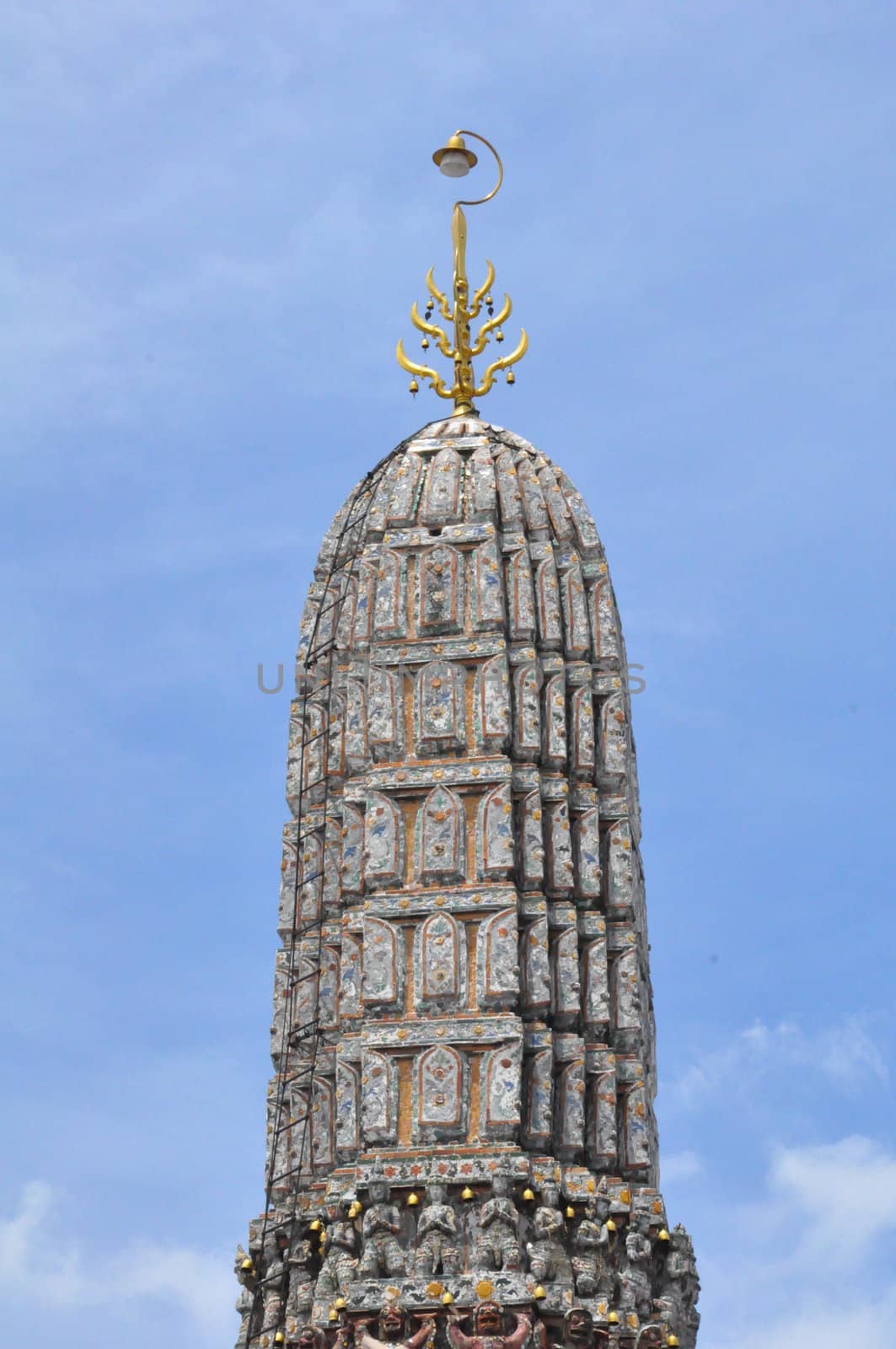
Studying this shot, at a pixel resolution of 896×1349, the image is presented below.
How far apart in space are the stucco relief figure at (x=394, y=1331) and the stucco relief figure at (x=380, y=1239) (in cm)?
52

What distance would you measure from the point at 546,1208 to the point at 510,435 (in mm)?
10957

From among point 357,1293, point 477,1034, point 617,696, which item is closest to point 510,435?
point 617,696

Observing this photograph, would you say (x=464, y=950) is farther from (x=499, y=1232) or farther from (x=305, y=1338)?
(x=305, y=1338)

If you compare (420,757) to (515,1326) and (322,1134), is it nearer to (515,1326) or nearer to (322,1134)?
(322,1134)

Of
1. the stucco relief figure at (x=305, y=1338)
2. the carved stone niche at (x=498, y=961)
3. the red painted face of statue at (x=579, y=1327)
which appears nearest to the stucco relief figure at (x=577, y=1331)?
the red painted face of statue at (x=579, y=1327)

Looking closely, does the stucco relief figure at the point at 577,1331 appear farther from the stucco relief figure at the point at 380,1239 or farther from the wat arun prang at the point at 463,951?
the stucco relief figure at the point at 380,1239

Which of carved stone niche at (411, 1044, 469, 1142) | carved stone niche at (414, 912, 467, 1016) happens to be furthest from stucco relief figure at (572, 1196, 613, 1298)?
carved stone niche at (414, 912, 467, 1016)

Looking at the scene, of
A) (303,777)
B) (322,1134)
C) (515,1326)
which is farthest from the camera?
(303,777)

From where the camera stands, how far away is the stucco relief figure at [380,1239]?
99.3ft

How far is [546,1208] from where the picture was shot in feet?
99.9

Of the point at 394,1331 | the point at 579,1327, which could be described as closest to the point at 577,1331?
the point at 579,1327

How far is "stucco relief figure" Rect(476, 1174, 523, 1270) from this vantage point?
3000 centimetres

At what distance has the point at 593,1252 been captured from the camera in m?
30.6

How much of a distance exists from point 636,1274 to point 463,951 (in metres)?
4.02
